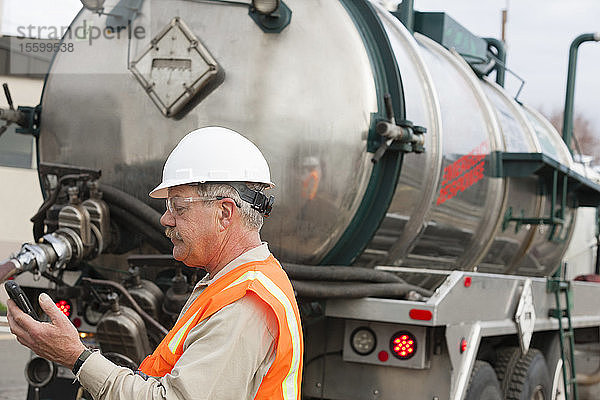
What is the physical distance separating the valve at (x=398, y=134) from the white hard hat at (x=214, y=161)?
5.70ft

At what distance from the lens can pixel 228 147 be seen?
2.51 meters

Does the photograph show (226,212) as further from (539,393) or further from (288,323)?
(539,393)

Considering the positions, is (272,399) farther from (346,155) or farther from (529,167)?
(529,167)

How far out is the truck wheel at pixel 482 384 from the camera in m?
4.87

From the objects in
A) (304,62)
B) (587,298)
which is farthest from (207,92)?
(587,298)

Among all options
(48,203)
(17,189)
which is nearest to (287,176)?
(48,203)

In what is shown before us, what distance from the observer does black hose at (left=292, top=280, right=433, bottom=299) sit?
4.18m

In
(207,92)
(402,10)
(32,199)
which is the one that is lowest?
(32,199)

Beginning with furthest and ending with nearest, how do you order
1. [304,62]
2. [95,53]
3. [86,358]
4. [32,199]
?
1. [32,199]
2. [95,53]
3. [304,62]
4. [86,358]

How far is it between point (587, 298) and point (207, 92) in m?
4.29

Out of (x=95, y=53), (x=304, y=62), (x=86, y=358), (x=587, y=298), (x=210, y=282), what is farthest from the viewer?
(x=587, y=298)

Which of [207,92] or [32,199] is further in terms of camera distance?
[32,199]

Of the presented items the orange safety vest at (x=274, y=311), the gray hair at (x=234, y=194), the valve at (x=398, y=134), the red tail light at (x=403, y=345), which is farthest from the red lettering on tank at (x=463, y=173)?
the orange safety vest at (x=274, y=311)

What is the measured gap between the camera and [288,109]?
4.22 metres
